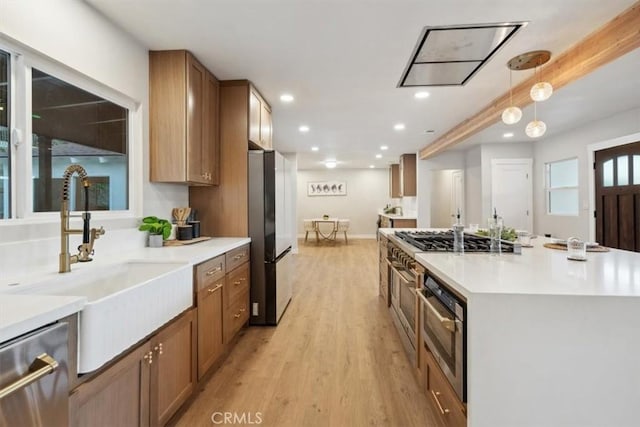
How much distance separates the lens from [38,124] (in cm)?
171

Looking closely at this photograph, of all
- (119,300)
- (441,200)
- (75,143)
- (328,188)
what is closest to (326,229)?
(328,188)

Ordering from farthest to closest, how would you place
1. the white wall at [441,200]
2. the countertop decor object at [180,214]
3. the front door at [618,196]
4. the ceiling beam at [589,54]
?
the white wall at [441,200]
the front door at [618,196]
the countertop decor object at [180,214]
the ceiling beam at [589,54]

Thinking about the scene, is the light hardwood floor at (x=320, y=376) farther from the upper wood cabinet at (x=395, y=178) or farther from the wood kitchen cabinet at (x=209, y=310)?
the upper wood cabinet at (x=395, y=178)

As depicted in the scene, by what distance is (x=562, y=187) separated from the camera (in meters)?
5.53

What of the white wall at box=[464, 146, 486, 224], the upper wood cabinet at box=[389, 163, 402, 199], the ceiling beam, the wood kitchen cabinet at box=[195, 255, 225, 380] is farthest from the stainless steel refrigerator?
the upper wood cabinet at box=[389, 163, 402, 199]

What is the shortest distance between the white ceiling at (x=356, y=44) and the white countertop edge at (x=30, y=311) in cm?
179

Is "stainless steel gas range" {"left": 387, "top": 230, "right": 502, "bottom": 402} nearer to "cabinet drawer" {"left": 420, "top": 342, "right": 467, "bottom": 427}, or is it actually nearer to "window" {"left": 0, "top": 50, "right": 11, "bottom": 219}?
"cabinet drawer" {"left": 420, "top": 342, "right": 467, "bottom": 427}

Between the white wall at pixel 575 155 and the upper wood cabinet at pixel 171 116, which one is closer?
the upper wood cabinet at pixel 171 116

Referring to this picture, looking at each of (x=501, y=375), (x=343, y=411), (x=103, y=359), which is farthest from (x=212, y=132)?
(x=501, y=375)

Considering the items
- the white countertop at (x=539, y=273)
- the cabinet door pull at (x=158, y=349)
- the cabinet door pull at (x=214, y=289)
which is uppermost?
the white countertop at (x=539, y=273)

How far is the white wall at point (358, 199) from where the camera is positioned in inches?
424

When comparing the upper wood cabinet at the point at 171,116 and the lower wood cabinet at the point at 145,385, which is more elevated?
the upper wood cabinet at the point at 171,116

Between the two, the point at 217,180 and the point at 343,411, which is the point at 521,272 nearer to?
the point at 343,411

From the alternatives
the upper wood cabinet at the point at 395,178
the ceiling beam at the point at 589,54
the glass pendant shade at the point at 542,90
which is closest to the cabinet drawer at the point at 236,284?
the glass pendant shade at the point at 542,90
